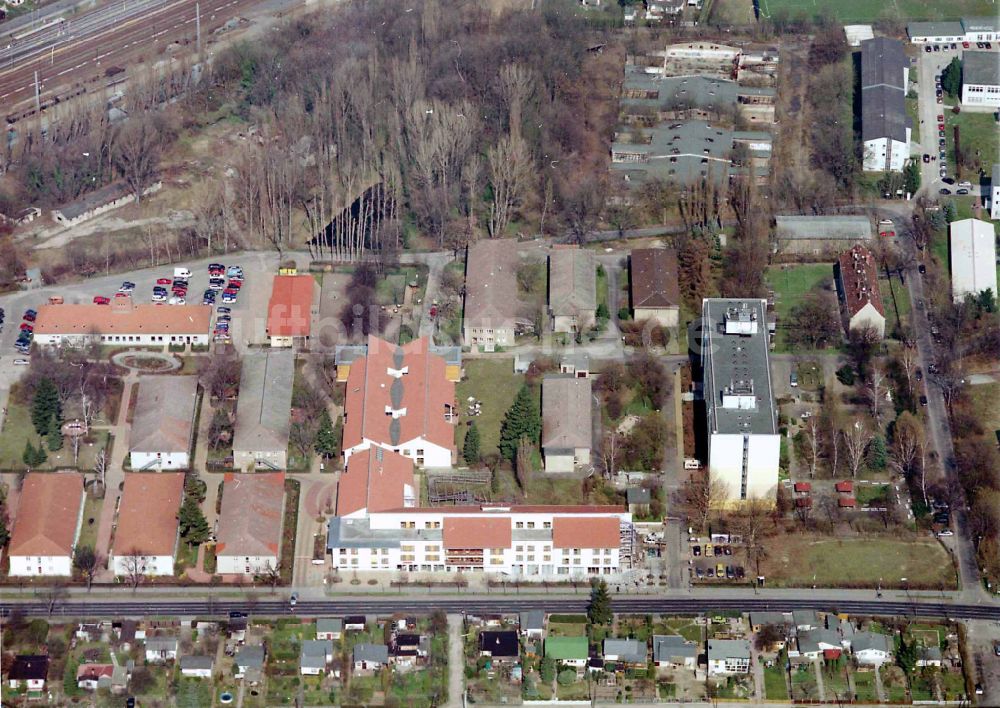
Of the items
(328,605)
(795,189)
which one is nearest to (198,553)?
(328,605)

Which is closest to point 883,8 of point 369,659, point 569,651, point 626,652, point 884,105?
point 884,105

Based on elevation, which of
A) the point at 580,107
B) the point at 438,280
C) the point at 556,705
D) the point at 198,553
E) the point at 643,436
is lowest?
the point at 556,705

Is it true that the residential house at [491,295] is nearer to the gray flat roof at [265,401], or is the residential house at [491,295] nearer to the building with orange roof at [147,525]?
the gray flat roof at [265,401]

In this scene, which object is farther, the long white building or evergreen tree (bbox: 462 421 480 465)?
evergreen tree (bbox: 462 421 480 465)

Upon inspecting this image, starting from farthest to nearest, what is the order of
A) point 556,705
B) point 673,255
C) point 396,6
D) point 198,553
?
point 396,6
point 673,255
point 198,553
point 556,705

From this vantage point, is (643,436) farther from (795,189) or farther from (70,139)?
(70,139)

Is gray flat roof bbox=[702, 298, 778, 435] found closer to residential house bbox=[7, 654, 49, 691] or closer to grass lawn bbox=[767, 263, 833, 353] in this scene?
grass lawn bbox=[767, 263, 833, 353]

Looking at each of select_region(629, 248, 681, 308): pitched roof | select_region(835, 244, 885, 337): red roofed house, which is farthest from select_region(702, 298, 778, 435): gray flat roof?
select_region(835, 244, 885, 337): red roofed house
